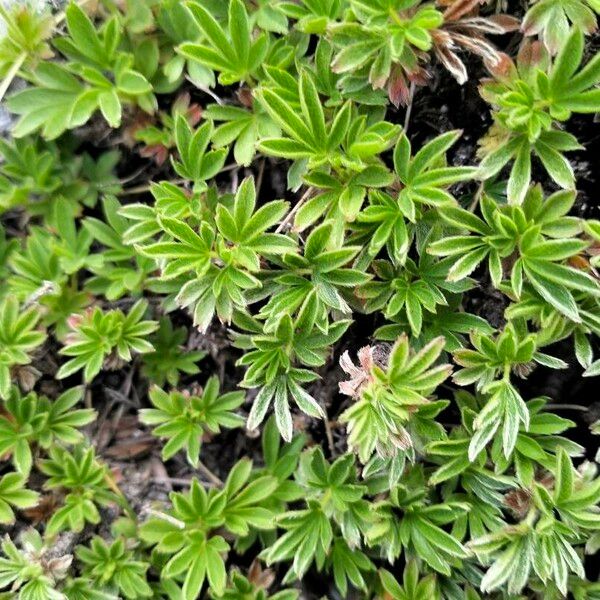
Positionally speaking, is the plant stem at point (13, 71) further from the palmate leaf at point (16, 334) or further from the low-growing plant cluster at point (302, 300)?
the palmate leaf at point (16, 334)

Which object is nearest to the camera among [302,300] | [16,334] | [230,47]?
[302,300]

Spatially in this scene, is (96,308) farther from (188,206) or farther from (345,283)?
(345,283)

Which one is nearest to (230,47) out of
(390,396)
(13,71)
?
(13,71)

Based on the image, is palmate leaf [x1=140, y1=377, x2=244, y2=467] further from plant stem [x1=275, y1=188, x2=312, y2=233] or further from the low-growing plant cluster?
plant stem [x1=275, y1=188, x2=312, y2=233]

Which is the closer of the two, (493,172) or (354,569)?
(493,172)

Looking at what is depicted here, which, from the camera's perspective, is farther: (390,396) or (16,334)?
(16,334)

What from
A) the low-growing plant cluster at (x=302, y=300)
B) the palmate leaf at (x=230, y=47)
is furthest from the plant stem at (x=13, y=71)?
the palmate leaf at (x=230, y=47)

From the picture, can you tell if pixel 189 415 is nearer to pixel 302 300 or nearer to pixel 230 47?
pixel 302 300

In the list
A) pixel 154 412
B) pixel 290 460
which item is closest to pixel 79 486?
pixel 154 412
